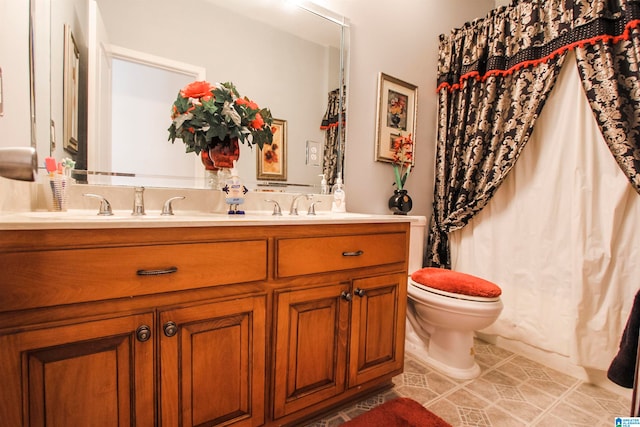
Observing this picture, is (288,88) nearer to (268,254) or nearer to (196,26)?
(196,26)

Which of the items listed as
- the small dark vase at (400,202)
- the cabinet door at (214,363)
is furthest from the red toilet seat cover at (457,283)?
the cabinet door at (214,363)

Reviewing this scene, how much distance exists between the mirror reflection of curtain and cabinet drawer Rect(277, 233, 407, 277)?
617 millimetres

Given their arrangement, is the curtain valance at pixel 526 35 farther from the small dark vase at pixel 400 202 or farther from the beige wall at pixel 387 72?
the small dark vase at pixel 400 202

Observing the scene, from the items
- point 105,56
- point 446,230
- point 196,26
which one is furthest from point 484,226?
point 105,56

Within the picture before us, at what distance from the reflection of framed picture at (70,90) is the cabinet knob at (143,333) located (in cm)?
81

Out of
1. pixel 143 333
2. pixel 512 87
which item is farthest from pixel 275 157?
pixel 512 87

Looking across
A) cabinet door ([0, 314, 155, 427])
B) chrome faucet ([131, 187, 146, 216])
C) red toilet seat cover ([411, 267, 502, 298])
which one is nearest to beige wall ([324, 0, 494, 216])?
red toilet seat cover ([411, 267, 502, 298])

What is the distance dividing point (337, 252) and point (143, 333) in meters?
0.68

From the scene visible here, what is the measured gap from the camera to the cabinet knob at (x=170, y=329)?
0.84m

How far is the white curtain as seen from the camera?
59.0 inches

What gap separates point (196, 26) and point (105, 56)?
41 centimetres

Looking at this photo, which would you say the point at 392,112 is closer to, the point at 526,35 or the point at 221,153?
the point at 526,35

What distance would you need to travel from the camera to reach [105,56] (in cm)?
120

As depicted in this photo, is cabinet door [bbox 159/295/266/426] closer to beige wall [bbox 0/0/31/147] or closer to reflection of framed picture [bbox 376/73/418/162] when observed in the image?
beige wall [bbox 0/0/31/147]
